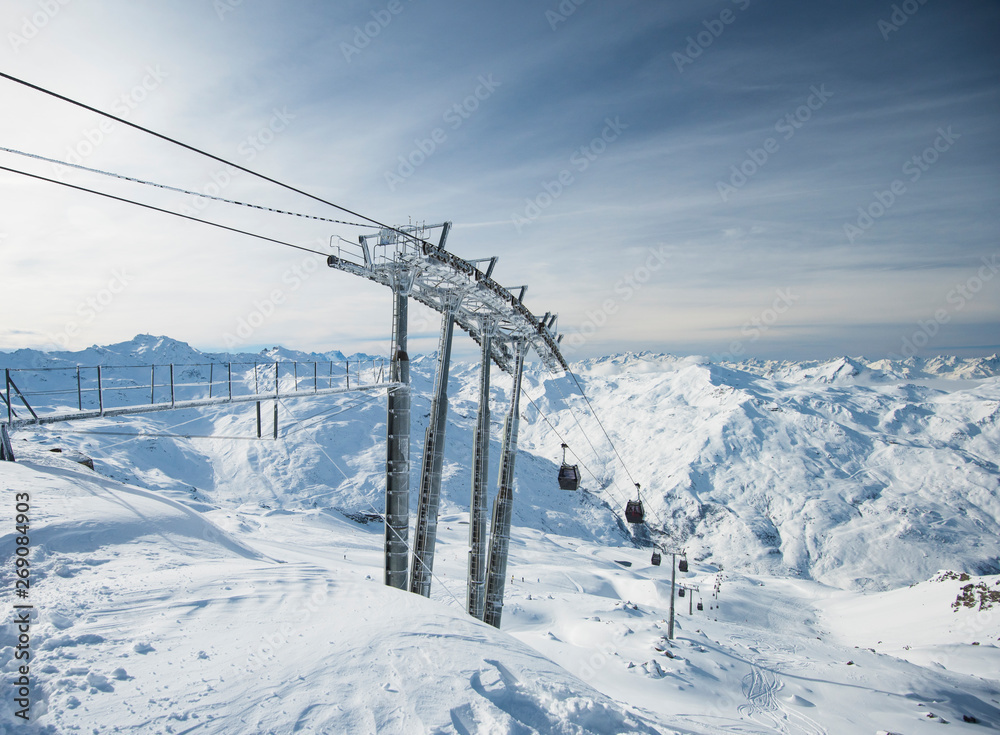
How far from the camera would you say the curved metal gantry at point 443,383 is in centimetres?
1619

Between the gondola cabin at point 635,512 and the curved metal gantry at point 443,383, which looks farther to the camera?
the gondola cabin at point 635,512

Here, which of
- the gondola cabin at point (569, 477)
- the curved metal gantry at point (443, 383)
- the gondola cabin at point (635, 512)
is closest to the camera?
the curved metal gantry at point (443, 383)

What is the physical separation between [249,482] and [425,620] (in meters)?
143

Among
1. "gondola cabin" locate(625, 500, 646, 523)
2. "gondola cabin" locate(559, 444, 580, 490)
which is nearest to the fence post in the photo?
"gondola cabin" locate(559, 444, 580, 490)

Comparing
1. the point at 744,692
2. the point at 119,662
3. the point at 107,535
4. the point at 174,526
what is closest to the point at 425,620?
the point at 119,662

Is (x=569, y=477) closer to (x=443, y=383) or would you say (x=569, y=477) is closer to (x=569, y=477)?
(x=569, y=477)

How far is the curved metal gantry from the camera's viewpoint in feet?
53.1

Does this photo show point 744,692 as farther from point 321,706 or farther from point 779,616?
point 779,616

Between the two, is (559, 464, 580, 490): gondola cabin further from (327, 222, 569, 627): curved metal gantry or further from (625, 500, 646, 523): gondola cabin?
(625, 500, 646, 523): gondola cabin

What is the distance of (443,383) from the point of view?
2012 cm

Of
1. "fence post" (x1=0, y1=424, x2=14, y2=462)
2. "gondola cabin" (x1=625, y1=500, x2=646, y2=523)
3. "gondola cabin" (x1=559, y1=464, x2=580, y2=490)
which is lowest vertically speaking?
"gondola cabin" (x1=625, y1=500, x2=646, y2=523)

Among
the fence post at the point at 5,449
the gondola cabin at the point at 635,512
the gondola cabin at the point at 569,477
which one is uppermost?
the fence post at the point at 5,449

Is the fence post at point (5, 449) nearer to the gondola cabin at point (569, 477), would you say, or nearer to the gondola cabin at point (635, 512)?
the gondola cabin at point (569, 477)

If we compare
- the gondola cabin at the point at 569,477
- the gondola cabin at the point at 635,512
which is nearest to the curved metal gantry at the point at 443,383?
the gondola cabin at the point at 569,477
